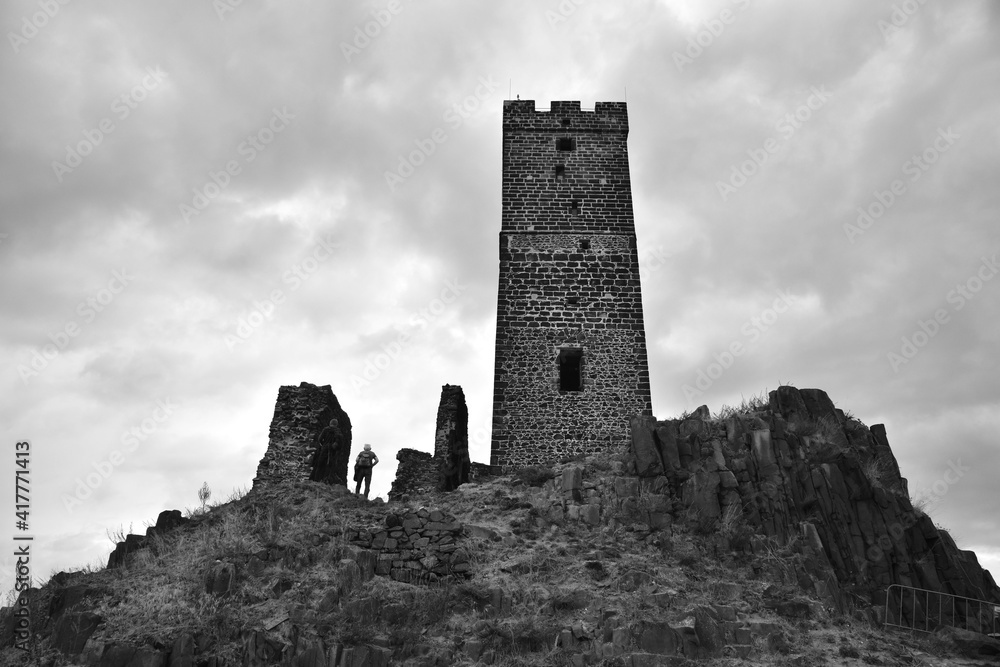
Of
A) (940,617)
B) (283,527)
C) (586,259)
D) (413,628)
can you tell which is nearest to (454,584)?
(413,628)

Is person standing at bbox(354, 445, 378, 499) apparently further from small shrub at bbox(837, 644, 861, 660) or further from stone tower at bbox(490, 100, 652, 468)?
small shrub at bbox(837, 644, 861, 660)

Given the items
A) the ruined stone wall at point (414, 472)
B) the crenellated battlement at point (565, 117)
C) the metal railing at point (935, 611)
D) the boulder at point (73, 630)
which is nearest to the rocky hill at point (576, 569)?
the boulder at point (73, 630)

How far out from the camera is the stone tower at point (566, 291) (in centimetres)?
2059

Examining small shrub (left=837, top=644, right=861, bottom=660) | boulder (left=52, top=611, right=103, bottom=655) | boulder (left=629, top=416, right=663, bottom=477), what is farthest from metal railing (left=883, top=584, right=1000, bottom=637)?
boulder (left=52, top=611, right=103, bottom=655)

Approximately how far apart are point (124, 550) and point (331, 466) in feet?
17.8

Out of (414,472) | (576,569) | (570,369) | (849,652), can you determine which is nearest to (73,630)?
(576,569)

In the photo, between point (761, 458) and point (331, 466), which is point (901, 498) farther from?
point (331, 466)

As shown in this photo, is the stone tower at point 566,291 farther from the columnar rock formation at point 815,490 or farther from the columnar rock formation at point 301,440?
the columnar rock formation at point 301,440

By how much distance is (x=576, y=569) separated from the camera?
45.9 ft

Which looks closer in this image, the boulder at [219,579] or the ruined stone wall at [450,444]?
the boulder at [219,579]

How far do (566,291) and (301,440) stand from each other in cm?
835

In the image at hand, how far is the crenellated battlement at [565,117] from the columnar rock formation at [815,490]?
34.8ft

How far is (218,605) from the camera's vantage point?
12.8 m

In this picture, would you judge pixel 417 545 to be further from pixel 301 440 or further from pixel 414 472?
pixel 301 440
